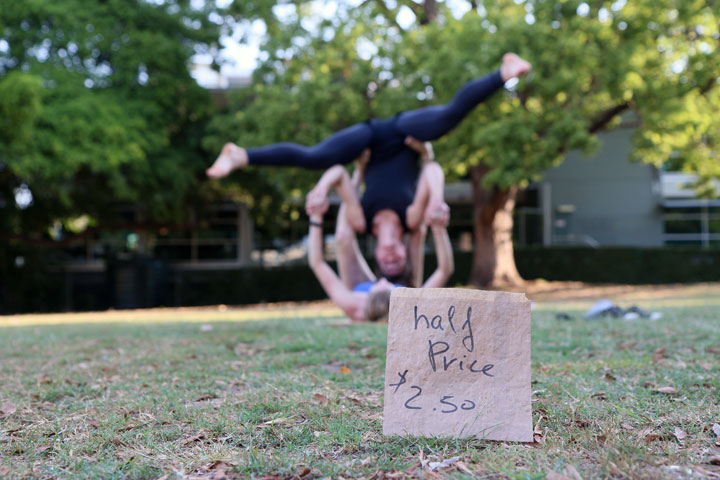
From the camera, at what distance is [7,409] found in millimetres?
2967

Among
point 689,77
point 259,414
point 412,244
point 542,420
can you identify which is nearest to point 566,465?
point 542,420

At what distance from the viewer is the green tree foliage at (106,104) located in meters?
14.4

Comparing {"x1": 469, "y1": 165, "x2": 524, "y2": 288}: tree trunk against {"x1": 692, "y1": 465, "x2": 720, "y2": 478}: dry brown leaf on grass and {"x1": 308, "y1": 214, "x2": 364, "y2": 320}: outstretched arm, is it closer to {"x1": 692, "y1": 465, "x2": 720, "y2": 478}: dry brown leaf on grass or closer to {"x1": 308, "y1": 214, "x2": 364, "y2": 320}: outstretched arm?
{"x1": 308, "y1": 214, "x2": 364, "y2": 320}: outstretched arm

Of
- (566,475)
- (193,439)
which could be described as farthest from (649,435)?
(193,439)

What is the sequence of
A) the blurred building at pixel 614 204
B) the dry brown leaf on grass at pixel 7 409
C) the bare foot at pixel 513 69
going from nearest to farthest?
the dry brown leaf on grass at pixel 7 409, the bare foot at pixel 513 69, the blurred building at pixel 614 204

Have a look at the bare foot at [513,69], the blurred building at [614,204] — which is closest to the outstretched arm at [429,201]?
the bare foot at [513,69]

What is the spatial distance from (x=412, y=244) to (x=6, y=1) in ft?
43.9

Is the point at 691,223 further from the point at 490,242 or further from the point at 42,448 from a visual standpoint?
the point at 42,448

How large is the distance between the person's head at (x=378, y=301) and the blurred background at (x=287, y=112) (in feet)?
23.6

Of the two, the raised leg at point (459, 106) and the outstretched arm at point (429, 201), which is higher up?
the raised leg at point (459, 106)

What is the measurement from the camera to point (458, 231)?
2489 cm

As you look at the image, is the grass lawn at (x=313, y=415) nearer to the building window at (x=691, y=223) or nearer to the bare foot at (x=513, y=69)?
the bare foot at (x=513, y=69)

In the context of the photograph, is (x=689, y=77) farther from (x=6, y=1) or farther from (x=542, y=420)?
(x=6, y=1)

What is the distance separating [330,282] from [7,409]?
4462 millimetres
